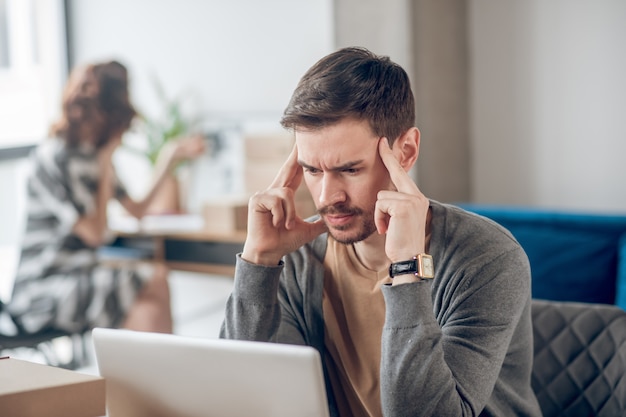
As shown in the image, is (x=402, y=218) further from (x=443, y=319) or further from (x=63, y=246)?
(x=63, y=246)

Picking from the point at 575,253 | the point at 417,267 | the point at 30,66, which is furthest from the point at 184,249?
the point at 417,267

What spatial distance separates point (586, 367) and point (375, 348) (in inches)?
19.0

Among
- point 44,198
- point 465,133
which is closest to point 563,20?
point 465,133

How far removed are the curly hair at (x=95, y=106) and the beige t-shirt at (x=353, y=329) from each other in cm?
211

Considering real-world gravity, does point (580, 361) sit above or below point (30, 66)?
below

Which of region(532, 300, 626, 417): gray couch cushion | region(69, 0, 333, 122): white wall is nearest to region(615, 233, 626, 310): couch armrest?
region(532, 300, 626, 417): gray couch cushion

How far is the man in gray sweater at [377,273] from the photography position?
A: 60.2 inches

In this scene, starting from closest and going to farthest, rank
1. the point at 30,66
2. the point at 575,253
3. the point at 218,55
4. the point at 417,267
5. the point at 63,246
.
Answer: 1. the point at 417,267
2. the point at 575,253
3. the point at 63,246
4. the point at 218,55
5. the point at 30,66

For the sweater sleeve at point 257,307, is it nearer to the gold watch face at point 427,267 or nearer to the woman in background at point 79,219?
the gold watch face at point 427,267

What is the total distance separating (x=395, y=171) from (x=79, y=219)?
7.57 ft

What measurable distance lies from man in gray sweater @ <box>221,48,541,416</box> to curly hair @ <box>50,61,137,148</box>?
6.63 feet

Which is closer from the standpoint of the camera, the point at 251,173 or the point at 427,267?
the point at 427,267

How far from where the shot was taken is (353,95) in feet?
5.56

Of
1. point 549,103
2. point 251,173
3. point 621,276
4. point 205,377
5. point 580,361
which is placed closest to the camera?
point 205,377
